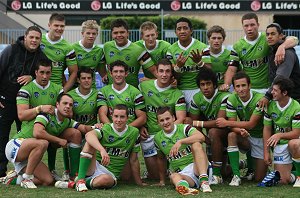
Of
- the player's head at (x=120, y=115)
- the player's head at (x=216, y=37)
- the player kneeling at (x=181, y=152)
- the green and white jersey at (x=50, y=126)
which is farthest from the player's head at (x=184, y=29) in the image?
the green and white jersey at (x=50, y=126)

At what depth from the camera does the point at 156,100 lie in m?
7.61

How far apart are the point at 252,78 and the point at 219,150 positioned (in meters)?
1.05

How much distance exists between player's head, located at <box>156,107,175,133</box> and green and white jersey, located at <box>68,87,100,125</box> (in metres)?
0.91

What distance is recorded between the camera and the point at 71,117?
290 inches

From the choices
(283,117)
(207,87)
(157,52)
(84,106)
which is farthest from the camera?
(157,52)

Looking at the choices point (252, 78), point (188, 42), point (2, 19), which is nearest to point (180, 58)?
point (188, 42)

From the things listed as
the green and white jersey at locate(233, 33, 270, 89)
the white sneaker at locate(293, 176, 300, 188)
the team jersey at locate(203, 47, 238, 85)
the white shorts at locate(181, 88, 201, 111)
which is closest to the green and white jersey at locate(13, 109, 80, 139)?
the white shorts at locate(181, 88, 201, 111)

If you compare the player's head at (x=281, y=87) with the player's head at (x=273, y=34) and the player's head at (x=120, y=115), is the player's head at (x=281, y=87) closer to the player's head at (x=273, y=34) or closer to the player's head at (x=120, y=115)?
the player's head at (x=273, y=34)

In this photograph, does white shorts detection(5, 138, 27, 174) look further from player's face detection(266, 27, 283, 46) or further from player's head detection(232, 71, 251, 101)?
player's face detection(266, 27, 283, 46)

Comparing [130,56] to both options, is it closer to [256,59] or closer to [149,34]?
[149,34]

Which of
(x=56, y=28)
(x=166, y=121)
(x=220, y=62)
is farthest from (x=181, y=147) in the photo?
(x=56, y=28)

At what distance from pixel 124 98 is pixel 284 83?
6.00 ft

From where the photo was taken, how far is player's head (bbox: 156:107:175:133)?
6.92m

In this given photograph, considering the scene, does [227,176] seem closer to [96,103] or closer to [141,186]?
[141,186]
